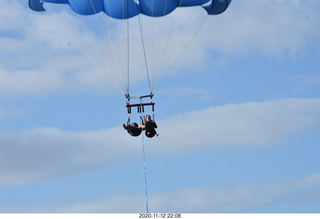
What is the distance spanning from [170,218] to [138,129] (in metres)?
4.69

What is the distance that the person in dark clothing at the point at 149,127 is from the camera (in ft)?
95.3

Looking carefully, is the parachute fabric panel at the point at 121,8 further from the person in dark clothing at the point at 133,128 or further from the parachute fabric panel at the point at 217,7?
the person in dark clothing at the point at 133,128

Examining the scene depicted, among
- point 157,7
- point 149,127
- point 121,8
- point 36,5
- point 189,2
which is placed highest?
point 36,5

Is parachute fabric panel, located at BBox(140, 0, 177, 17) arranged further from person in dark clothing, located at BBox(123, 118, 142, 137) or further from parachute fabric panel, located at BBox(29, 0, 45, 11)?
person in dark clothing, located at BBox(123, 118, 142, 137)

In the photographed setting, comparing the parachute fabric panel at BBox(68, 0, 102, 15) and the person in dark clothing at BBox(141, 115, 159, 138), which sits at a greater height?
the parachute fabric panel at BBox(68, 0, 102, 15)

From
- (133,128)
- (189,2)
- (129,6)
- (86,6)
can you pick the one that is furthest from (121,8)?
(133,128)

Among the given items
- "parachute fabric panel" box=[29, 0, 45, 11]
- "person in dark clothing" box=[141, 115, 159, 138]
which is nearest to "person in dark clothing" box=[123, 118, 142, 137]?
"person in dark clothing" box=[141, 115, 159, 138]

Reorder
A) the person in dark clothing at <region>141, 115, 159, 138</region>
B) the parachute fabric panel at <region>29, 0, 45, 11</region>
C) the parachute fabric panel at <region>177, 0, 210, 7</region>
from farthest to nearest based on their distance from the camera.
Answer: the parachute fabric panel at <region>177, 0, 210, 7</region> → the parachute fabric panel at <region>29, 0, 45, 11</region> → the person in dark clothing at <region>141, 115, 159, 138</region>

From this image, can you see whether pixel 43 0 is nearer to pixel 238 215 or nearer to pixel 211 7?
pixel 211 7

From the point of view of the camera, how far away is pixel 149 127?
95.2ft

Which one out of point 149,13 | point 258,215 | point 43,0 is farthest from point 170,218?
point 43,0

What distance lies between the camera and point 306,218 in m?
25.9

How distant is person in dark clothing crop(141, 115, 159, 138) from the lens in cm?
2905

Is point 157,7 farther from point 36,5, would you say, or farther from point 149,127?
point 149,127
